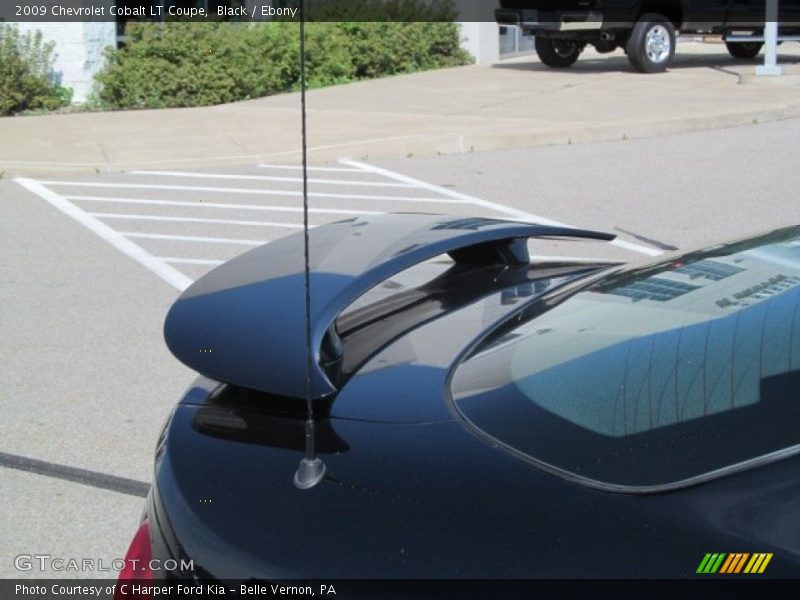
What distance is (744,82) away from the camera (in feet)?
57.5

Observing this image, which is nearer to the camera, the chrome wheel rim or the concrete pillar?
the concrete pillar

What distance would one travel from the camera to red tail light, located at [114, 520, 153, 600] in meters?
2.20

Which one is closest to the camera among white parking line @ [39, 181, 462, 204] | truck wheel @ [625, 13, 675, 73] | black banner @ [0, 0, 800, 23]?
white parking line @ [39, 181, 462, 204]

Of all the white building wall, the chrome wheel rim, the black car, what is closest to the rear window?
the black car

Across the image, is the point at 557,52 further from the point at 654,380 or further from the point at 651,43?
the point at 654,380

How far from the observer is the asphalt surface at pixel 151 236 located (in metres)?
4.75

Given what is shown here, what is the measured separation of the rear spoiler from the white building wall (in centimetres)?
1448

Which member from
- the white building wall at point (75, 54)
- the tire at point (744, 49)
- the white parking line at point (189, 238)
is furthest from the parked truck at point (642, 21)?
the white parking line at point (189, 238)

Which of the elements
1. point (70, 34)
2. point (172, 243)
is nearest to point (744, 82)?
point (70, 34)

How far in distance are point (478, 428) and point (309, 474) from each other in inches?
12.6

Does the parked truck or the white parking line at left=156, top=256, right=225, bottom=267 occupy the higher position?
the parked truck

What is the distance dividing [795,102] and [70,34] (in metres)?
9.89

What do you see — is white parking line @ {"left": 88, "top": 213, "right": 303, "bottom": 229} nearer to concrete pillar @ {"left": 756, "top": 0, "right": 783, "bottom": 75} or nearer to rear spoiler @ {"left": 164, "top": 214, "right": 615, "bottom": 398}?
rear spoiler @ {"left": 164, "top": 214, "right": 615, "bottom": 398}

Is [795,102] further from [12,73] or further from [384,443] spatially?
[384,443]
